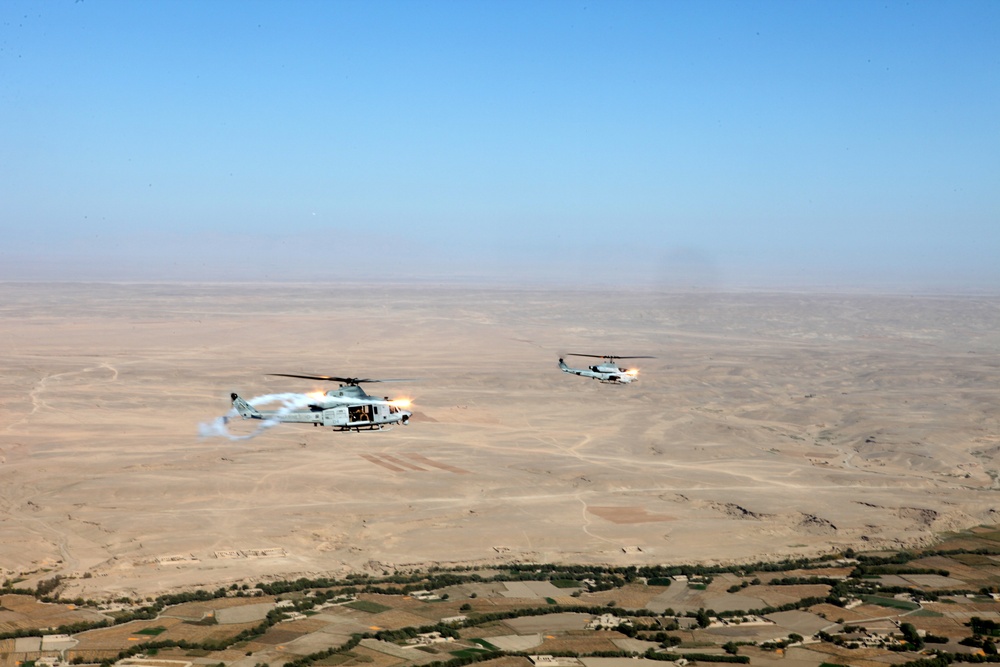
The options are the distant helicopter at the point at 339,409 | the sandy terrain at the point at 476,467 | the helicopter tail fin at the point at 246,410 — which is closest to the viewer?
the helicopter tail fin at the point at 246,410

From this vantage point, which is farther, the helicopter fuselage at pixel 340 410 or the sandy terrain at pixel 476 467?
the sandy terrain at pixel 476 467

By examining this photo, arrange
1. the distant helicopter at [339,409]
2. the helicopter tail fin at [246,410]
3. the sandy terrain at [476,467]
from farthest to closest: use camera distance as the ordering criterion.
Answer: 1. the sandy terrain at [476,467]
2. the distant helicopter at [339,409]
3. the helicopter tail fin at [246,410]

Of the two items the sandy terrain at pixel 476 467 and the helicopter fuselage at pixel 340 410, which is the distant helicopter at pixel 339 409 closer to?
the helicopter fuselage at pixel 340 410

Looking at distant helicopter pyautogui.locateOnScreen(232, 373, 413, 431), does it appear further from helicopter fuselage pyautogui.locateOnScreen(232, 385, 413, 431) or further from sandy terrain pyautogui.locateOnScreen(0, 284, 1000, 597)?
sandy terrain pyautogui.locateOnScreen(0, 284, 1000, 597)

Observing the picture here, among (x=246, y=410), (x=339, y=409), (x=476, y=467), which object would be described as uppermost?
(x=339, y=409)

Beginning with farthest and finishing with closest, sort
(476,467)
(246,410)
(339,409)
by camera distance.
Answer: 1. (476,467)
2. (339,409)
3. (246,410)

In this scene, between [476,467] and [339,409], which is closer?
[339,409]

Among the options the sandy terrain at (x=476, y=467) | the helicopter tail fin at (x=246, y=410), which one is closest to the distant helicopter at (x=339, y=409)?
the helicopter tail fin at (x=246, y=410)

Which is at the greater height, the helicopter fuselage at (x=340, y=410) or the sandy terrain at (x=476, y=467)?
the helicopter fuselage at (x=340, y=410)

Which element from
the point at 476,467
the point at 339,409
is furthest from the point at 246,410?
the point at 476,467

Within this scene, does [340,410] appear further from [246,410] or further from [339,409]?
[246,410]
